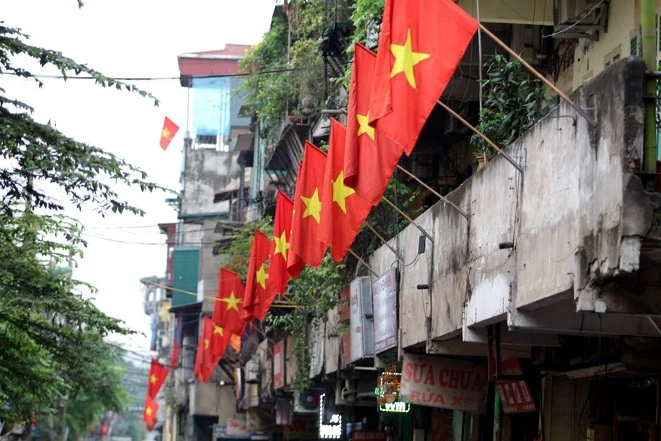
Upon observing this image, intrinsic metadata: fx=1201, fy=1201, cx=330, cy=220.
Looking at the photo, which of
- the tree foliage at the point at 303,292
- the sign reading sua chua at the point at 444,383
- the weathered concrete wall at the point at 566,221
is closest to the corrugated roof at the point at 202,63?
the tree foliage at the point at 303,292

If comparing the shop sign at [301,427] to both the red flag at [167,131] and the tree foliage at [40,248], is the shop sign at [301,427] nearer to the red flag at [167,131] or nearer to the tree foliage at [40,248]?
the tree foliage at [40,248]

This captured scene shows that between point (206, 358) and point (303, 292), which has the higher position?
point (303, 292)

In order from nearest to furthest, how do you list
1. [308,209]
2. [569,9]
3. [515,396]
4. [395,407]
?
[515,396]
[569,9]
[308,209]
[395,407]

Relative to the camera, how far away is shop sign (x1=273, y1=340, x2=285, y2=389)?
28234mm

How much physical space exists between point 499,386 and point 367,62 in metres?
4.26

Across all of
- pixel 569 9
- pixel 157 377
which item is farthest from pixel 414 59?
Answer: pixel 157 377

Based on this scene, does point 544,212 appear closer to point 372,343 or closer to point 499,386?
point 499,386

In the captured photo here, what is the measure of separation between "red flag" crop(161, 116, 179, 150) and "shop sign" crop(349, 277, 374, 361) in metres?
39.6

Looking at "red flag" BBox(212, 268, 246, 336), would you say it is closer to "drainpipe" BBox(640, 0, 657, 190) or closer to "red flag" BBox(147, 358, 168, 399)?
"drainpipe" BBox(640, 0, 657, 190)

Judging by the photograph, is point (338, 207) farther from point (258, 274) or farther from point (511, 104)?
point (258, 274)

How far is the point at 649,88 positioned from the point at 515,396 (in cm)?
700

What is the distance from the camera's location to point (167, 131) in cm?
5641

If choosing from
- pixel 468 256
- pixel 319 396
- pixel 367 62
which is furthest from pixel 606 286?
pixel 319 396

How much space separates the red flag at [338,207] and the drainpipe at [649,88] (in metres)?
5.79
